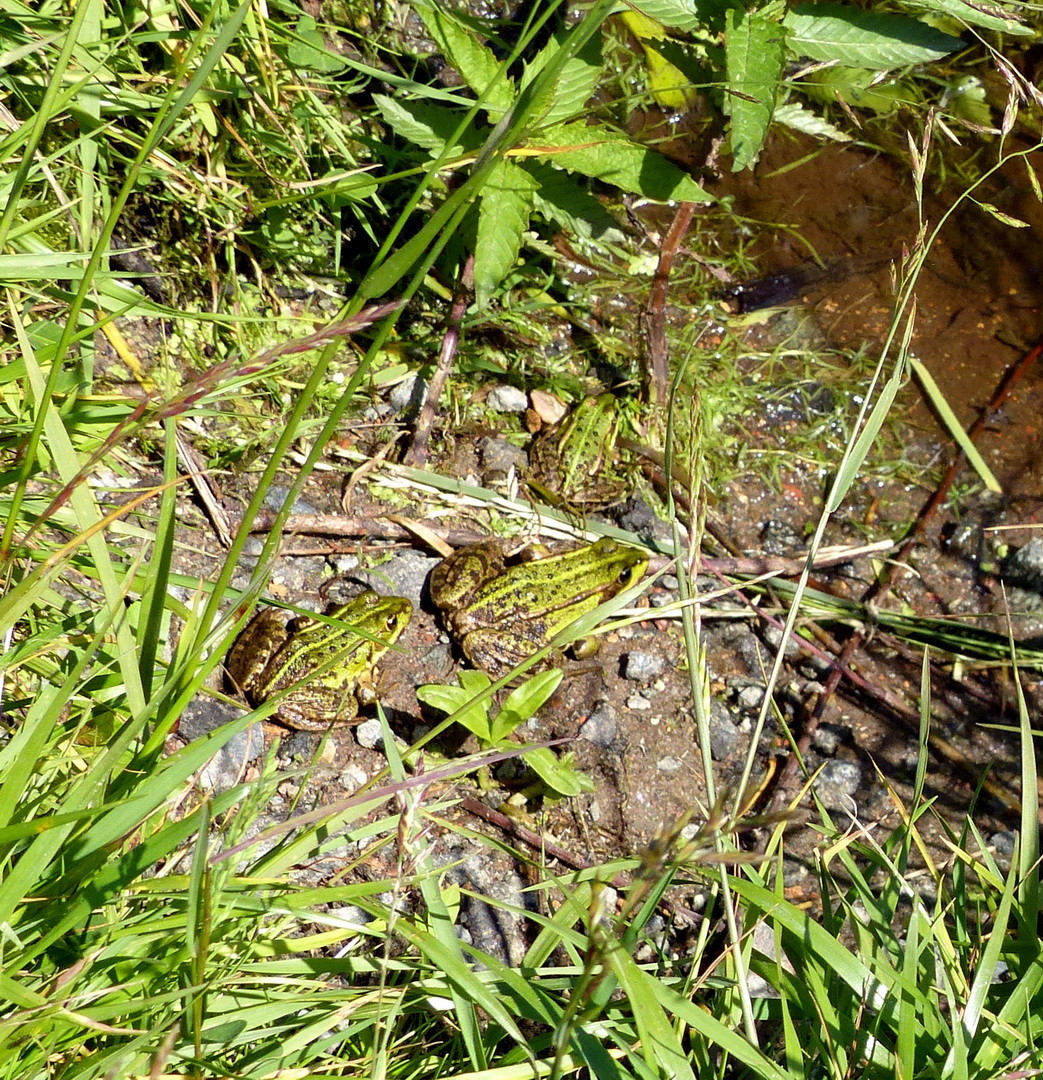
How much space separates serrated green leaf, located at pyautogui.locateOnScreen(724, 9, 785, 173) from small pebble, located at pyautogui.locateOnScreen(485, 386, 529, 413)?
5.71 feet

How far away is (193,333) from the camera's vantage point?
363 centimetres

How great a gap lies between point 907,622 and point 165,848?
349 cm

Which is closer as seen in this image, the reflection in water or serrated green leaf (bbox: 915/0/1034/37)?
serrated green leaf (bbox: 915/0/1034/37)

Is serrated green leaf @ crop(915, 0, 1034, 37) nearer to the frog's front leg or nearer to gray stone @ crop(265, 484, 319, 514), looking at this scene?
the frog's front leg

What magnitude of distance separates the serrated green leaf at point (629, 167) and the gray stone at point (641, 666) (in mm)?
Result: 1887

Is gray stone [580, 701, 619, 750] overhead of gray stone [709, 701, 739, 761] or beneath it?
overhead

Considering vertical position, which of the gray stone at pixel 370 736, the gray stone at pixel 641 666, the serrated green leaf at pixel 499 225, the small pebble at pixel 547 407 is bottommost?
the gray stone at pixel 641 666

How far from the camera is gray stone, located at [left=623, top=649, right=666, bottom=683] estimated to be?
3895 mm

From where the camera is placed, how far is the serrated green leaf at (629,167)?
3064 mm

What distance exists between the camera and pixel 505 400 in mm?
4234

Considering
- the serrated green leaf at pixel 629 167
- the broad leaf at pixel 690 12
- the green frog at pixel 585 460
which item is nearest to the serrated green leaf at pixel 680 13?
the broad leaf at pixel 690 12

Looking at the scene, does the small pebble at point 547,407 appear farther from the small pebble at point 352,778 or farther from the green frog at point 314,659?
the small pebble at point 352,778

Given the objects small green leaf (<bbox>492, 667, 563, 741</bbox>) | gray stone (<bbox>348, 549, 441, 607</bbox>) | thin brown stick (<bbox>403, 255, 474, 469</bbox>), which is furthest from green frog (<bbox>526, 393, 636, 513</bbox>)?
small green leaf (<bbox>492, 667, 563, 741</bbox>)

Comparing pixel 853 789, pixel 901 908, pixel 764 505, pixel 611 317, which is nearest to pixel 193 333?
pixel 611 317
